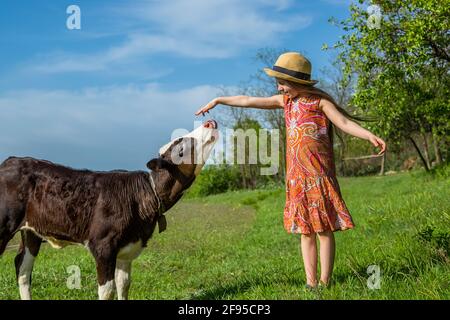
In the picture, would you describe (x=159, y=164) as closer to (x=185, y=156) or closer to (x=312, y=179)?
(x=185, y=156)

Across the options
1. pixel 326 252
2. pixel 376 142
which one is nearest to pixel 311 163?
pixel 376 142

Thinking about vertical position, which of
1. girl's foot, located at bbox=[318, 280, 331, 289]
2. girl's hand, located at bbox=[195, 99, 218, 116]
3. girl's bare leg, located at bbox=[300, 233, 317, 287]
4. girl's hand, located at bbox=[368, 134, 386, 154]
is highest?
girl's hand, located at bbox=[195, 99, 218, 116]

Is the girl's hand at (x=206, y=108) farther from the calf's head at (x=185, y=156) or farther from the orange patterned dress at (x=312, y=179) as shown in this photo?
the orange patterned dress at (x=312, y=179)

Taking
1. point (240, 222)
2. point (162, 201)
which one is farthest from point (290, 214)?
point (240, 222)

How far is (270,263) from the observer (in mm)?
9039

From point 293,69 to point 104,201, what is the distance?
231 cm

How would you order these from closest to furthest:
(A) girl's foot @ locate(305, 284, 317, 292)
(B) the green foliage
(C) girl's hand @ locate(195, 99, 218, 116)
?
1. (A) girl's foot @ locate(305, 284, 317, 292)
2. (C) girl's hand @ locate(195, 99, 218, 116)
3. (B) the green foliage

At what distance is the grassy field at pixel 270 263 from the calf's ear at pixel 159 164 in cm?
160

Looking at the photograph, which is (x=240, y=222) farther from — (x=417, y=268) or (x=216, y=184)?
(x=216, y=184)

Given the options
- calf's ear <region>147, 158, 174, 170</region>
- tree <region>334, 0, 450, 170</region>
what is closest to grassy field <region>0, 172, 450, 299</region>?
calf's ear <region>147, 158, 174, 170</region>

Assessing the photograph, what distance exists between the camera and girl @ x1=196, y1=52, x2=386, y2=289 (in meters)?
5.48

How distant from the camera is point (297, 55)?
5.66 meters

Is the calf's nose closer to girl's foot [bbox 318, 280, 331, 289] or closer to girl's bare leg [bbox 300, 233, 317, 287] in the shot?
girl's bare leg [bbox 300, 233, 317, 287]
